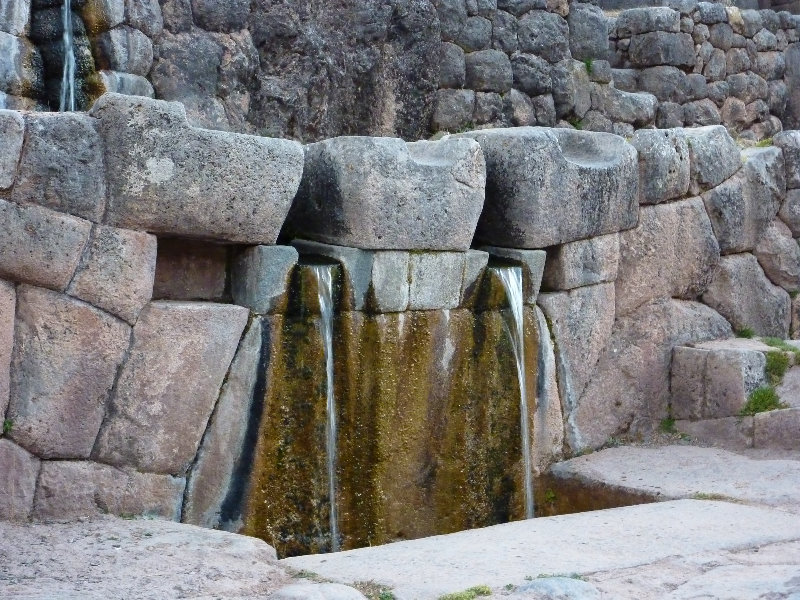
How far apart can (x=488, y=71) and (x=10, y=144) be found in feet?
19.4

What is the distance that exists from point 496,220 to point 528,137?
437 mm

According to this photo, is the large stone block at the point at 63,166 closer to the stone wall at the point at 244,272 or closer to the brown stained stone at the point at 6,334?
the stone wall at the point at 244,272

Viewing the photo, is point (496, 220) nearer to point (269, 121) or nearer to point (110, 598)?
point (269, 121)

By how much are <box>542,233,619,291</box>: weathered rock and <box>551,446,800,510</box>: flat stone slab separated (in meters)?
0.90

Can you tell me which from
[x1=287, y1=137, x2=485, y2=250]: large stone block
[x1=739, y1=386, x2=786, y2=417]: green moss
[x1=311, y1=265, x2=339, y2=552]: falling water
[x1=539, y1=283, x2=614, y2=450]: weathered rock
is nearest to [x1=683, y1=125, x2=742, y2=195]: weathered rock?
[x1=539, y1=283, x2=614, y2=450]: weathered rock

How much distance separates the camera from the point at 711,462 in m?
5.91

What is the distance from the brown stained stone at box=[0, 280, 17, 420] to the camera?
411cm

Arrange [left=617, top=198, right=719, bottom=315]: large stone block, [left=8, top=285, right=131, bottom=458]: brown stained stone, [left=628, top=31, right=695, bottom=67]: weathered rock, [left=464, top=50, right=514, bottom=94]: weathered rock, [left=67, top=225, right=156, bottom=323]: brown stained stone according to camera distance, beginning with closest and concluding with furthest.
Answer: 1. [left=8, top=285, right=131, bottom=458]: brown stained stone
2. [left=67, top=225, right=156, bottom=323]: brown stained stone
3. [left=617, top=198, right=719, bottom=315]: large stone block
4. [left=464, top=50, right=514, bottom=94]: weathered rock
5. [left=628, top=31, right=695, bottom=67]: weathered rock

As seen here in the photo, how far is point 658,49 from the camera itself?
496 inches

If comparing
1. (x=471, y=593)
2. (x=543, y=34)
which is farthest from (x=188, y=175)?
(x=543, y=34)

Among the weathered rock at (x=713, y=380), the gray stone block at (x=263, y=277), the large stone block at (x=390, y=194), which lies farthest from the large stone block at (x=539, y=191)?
the gray stone block at (x=263, y=277)

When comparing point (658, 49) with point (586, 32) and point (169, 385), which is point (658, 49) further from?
point (169, 385)

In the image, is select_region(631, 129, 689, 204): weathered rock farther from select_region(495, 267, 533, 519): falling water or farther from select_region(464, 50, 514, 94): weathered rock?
select_region(464, 50, 514, 94): weathered rock

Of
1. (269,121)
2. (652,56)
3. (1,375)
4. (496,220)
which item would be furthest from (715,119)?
(1,375)
